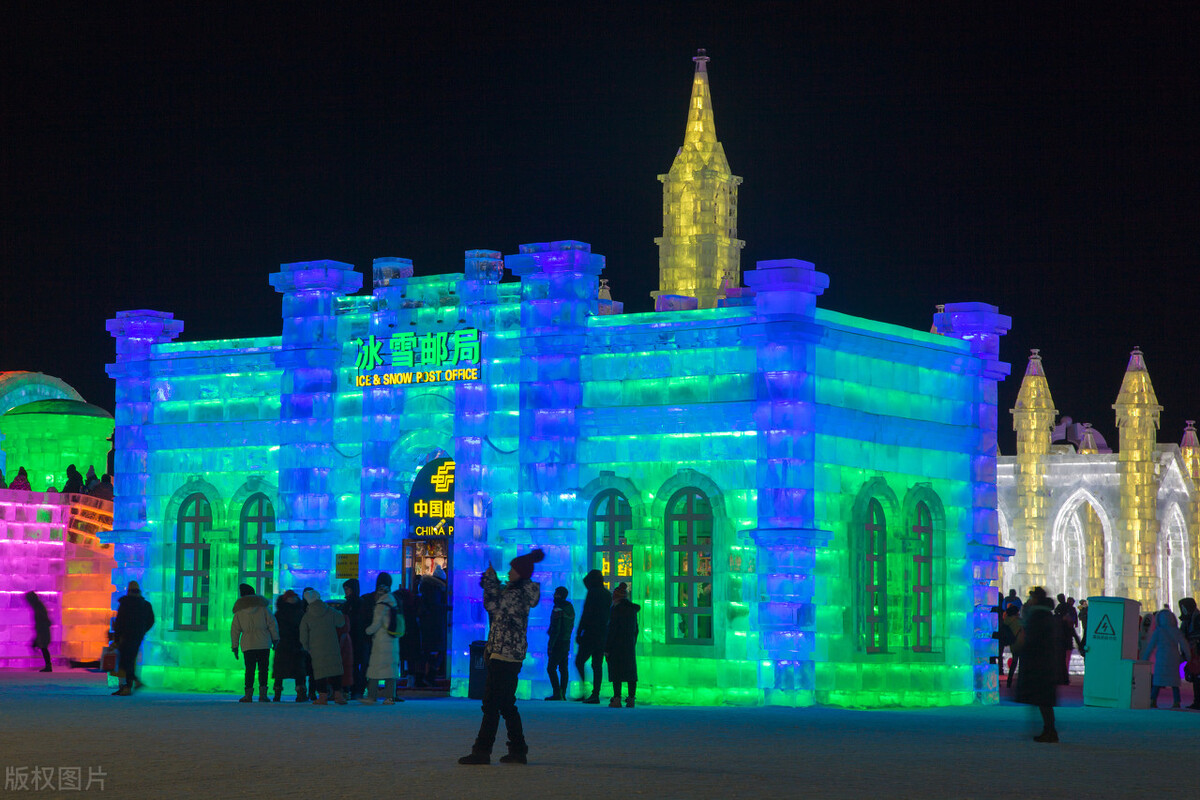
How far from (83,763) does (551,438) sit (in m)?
12.1

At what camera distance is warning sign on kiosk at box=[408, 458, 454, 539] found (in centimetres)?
2877

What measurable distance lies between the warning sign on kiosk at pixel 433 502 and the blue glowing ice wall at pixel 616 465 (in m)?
0.19

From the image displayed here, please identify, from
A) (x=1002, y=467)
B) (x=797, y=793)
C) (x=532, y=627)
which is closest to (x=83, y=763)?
(x=797, y=793)

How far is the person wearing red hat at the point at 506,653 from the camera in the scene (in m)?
16.3

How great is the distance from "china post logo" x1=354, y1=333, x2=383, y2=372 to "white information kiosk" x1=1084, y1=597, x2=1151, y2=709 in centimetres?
1095

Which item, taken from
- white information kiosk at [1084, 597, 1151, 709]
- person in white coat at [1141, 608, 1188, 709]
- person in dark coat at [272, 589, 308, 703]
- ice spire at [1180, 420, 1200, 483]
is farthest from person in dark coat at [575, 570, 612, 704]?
ice spire at [1180, 420, 1200, 483]

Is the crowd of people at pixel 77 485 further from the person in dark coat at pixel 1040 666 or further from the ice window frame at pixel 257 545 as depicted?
the person in dark coat at pixel 1040 666

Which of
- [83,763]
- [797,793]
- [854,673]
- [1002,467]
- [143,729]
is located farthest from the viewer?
[1002,467]

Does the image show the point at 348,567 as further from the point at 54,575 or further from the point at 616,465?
the point at 54,575

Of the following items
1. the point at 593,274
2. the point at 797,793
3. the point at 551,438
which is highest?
the point at 593,274

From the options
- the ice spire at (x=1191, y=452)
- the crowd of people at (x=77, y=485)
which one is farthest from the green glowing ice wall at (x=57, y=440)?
the ice spire at (x=1191, y=452)

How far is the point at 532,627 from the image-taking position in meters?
27.0

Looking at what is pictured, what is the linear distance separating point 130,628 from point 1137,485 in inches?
1374

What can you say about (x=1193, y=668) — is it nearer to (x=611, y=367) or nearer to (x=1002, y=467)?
(x=611, y=367)
